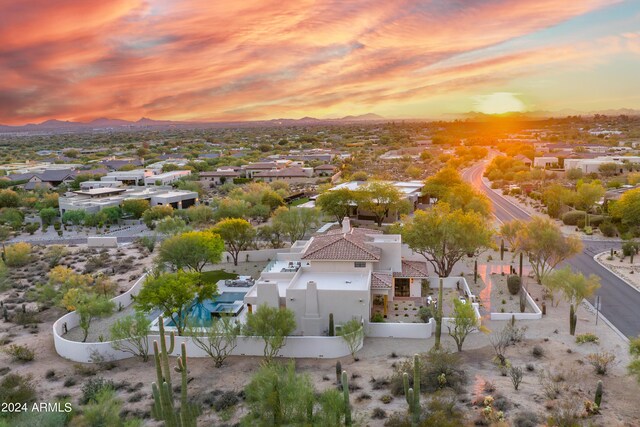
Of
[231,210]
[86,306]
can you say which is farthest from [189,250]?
[231,210]

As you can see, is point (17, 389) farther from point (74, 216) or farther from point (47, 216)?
point (47, 216)

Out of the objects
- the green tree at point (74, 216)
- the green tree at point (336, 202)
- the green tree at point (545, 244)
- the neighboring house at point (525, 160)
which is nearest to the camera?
the green tree at point (545, 244)

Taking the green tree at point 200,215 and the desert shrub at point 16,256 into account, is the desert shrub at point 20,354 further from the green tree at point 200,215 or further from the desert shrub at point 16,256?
the green tree at point 200,215

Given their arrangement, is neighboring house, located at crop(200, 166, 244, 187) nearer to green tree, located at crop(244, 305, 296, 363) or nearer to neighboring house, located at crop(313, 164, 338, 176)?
neighboring house, located at crop(313, 164, 338, 176)

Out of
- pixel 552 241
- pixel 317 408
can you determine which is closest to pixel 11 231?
pixel 317 408

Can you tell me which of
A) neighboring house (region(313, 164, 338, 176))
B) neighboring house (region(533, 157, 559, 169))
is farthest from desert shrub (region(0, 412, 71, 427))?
neighboring house (region(533, 157, 559, 169))

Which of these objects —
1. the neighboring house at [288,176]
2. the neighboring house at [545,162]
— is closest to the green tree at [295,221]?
the neighboring house at [288,176]
